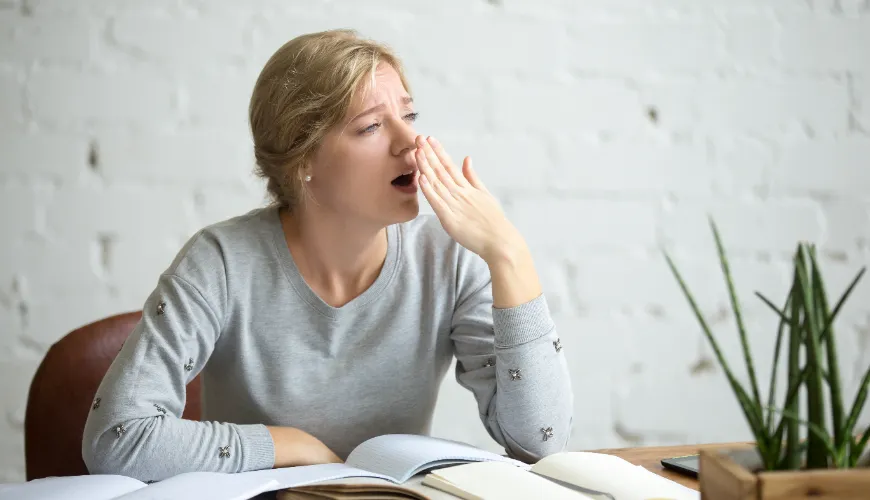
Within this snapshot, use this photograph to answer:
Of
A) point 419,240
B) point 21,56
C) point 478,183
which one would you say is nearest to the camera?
point 478,183

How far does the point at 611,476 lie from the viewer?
0.83 metres

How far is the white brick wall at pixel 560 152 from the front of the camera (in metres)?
1.68

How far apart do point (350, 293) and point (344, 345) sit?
3.1 inches

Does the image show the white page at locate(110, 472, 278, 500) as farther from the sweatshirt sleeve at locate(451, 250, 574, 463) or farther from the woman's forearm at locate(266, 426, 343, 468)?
the sweatshirt sleeve at locate(451, 250, 574, 463)

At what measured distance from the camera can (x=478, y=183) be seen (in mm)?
1258

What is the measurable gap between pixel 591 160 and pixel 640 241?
189mm

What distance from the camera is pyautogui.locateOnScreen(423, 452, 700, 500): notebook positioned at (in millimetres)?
784

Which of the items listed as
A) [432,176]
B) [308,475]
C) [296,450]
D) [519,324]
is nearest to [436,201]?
[432,176]

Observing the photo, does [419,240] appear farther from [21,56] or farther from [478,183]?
[21,56]

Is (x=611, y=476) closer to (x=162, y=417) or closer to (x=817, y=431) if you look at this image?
(x=817, y=431)

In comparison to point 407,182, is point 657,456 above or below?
below

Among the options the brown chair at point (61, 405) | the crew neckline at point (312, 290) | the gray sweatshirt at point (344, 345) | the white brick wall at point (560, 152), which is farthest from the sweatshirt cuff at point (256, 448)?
the white brick wall at point (560, 152)

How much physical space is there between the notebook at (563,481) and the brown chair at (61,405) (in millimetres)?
644

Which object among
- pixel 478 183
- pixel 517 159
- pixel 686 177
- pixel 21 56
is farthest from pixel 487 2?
pixel 21 56
